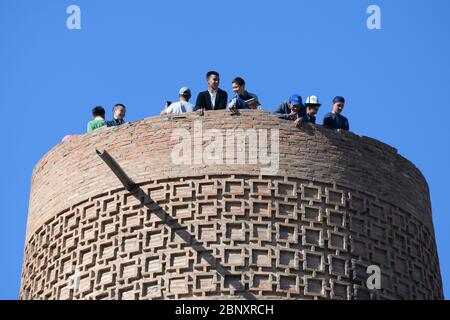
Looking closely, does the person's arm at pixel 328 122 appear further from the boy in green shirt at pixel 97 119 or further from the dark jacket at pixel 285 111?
the boy in green shirt at pixel 97 119

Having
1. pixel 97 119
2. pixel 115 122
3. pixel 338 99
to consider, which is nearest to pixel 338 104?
pixel 338 99

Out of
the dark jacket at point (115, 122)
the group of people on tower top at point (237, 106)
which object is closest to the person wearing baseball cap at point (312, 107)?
the group of people on tower top at point (237, 106)

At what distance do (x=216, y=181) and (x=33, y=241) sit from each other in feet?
10.5

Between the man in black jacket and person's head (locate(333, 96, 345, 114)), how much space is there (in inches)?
65.0

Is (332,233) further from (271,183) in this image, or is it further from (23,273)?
(23,273)

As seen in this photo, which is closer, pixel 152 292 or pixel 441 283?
pixel 152 292

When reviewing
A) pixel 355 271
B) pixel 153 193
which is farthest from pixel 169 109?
pixel 355 271

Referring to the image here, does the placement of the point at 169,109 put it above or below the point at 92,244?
above

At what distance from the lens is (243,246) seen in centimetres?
3092

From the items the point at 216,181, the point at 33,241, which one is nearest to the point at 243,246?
the point at 216,181

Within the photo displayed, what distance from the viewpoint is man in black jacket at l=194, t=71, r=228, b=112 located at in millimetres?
32438

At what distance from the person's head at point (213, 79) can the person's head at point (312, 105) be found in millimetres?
1389

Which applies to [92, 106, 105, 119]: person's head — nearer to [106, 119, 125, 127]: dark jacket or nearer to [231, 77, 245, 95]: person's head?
[106, 119, 125, 127]: dark jacket

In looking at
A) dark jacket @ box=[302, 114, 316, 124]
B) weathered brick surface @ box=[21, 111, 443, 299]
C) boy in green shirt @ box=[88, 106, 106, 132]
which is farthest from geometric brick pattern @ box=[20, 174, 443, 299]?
boy in green shirt @ box=[88, 106, 106, 132]
